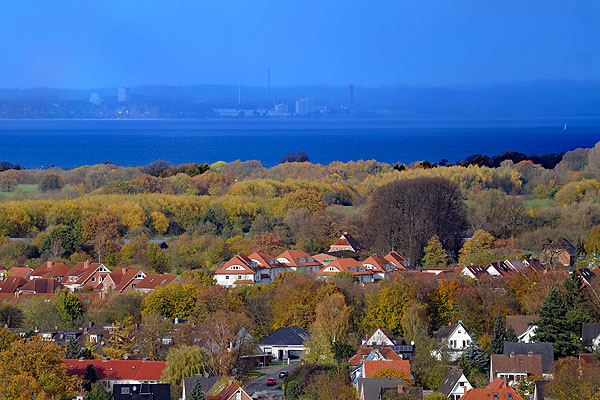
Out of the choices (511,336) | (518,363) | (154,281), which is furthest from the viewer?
(154,281)

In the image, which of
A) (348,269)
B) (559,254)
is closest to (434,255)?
(348,269)

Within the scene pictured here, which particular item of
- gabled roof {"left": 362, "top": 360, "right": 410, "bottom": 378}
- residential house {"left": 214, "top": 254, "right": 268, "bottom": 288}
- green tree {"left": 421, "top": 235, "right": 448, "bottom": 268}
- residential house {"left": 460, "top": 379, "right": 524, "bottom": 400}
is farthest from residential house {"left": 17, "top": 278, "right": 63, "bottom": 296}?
residential house {"left": 460, "top": 379, "right": 524, "bottom": 400}

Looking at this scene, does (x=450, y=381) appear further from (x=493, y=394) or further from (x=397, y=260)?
(x=397, y=260)

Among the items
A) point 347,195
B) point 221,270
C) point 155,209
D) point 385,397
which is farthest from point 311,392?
point 347,195

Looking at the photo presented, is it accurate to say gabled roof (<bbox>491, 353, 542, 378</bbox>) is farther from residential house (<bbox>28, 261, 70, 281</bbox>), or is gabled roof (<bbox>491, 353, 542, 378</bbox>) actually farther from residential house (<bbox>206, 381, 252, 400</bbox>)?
residential house (<bbox>28, 261, 70, 281</bbox>)

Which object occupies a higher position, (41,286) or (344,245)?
(344,245)

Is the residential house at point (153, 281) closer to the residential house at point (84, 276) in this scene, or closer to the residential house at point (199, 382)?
the residential house at point (84, 276)
